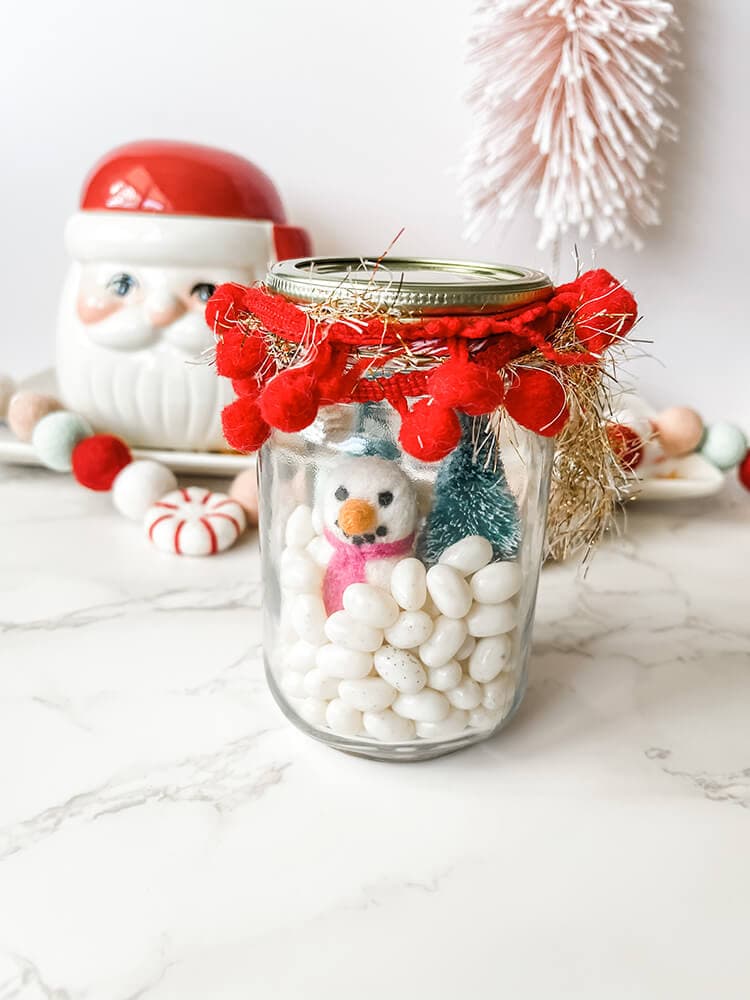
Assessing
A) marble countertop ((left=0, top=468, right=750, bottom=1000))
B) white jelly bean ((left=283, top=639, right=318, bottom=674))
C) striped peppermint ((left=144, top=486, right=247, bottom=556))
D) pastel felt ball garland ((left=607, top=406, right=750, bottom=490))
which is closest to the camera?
marble countertop ((left=0, top=468, right=750, bottom=1000))

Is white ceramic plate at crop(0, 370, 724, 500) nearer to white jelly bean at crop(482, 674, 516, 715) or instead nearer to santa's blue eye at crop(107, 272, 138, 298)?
santa's blue eye at crop(107, 272, 138, 298)

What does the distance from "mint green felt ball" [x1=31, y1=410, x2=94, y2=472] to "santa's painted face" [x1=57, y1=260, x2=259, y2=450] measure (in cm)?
4

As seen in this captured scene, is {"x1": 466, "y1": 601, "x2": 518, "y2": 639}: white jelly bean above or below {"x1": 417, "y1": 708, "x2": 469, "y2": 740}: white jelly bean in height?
above

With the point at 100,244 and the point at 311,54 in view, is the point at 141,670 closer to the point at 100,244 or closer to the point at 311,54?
the point at 100,244

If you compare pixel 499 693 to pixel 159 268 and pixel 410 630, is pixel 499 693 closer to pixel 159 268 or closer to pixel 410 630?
pixel 410 630

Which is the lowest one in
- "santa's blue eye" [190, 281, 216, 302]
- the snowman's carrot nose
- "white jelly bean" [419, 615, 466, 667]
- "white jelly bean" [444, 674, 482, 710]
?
"white jelly bean" [444, 674, 482, 710]

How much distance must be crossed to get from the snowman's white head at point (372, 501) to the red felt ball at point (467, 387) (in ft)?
0.19

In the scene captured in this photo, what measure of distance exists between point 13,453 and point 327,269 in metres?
0.51

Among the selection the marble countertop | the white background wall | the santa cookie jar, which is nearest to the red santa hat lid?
the santa cookie jar

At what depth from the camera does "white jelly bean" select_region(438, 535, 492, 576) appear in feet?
1.45

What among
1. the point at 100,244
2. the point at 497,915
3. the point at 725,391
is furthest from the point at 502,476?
the point at 725,391

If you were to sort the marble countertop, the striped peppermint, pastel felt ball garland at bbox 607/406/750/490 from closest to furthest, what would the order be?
the marble countertop < the striped peppermint < pastel felt ball garland at bbox 607/406/750/490

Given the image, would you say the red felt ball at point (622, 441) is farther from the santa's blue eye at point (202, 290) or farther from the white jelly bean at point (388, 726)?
the santa's blue eye at point (202, 290)

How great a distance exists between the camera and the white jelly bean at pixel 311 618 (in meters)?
0.46
